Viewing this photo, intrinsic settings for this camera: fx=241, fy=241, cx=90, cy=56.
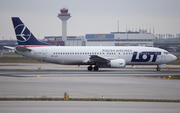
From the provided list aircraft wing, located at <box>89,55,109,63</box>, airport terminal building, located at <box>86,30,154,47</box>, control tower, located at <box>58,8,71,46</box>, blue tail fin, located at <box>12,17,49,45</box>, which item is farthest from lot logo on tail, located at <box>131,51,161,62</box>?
control tower, located at <box>58,8,71,46</box>

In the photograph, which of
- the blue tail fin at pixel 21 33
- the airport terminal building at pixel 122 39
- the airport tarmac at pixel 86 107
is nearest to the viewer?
the airport tarmac at pixel 86 107

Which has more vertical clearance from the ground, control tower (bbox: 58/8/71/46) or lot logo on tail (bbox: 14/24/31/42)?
control tower (bbox: 58/8/71/46)

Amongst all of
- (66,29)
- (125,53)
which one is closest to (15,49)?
(125,53)

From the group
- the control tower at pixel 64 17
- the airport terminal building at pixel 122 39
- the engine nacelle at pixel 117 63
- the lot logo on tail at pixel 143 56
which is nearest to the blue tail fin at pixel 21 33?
the engine nacelle at pixel 117 63

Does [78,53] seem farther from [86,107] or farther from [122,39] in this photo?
[122,39]

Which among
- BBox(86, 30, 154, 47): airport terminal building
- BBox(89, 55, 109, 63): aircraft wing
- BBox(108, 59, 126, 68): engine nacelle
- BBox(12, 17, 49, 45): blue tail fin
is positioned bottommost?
BBox(108, 59, 126, 68): engine nacelle

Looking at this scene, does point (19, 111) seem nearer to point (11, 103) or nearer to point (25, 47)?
point (11, 103)

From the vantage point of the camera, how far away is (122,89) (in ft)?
66.2

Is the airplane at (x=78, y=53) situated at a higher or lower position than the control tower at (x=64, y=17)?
lower

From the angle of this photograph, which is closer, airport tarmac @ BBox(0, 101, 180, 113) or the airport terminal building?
airport tarmac @ BBox(0, 101, 180, 113)

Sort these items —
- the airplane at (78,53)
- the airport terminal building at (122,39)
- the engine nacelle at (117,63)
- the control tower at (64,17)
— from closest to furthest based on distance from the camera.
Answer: the engine nacelle at (117,63) < the airplane at (78,53) < the airport terminal building at (122,39) < the control tower at (64,17)

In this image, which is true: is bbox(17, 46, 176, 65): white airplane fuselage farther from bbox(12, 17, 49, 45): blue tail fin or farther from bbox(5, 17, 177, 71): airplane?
bbox(12, 17, 49, 45): blue tail fin

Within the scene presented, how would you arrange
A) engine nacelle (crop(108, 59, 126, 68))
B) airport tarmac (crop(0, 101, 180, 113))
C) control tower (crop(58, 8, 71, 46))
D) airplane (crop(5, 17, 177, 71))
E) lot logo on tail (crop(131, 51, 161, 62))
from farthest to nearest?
control tower (crop(58, 8, 71, 46)), lot logo on tail (crop(131, 51, 161, 62)), airplane (crop(5, 17, 177, 71)), engine nacelle (crop(108, 59, 126, 68)), airport tarmac (crop(0, 101, 180, 113))

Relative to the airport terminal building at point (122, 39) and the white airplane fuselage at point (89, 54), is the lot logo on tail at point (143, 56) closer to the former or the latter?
the white airplane fuselage at point (89, 54)
